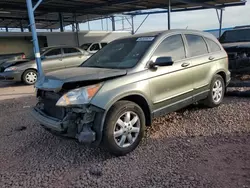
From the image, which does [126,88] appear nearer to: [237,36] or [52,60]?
[237,36]

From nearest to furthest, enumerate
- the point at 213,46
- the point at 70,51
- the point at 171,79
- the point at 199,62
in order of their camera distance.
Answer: the point at 171,79 < the point at 199,62 < the point at 213,46 < the point at 70,51

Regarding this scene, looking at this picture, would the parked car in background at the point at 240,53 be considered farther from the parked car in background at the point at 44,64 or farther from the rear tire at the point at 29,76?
the rear tire at the point at 29,76

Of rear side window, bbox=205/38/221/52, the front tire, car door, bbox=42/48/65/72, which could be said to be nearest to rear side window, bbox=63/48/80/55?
car door, bbox=42/48/65/72

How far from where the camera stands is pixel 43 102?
3.84 m

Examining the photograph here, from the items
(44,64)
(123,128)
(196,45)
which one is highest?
(196,45)

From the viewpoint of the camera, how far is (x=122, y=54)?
164 inches

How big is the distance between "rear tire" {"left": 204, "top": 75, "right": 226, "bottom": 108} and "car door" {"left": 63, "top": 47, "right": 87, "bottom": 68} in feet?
26.5

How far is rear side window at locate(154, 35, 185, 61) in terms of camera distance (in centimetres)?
404

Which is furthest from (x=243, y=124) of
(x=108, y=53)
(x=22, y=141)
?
(x=22, y=141)

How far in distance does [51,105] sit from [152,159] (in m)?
1.69

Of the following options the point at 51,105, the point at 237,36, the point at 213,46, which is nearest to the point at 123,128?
the point at 51,105

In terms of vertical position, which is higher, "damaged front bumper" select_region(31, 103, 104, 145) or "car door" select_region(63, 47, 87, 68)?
"car door" select_region(63, 47, 87, 68)

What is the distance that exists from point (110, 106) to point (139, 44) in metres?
1.42

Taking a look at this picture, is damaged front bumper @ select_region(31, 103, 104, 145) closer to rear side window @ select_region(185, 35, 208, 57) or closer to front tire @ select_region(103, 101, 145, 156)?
front tire @ select_region(103, 101, 145, 156)
